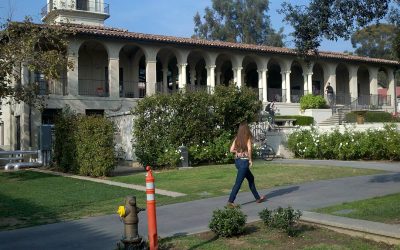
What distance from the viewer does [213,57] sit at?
1374 inches

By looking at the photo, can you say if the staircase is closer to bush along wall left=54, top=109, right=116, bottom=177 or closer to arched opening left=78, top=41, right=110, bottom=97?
arched opening left=78, top=41, right=110, bottom=97

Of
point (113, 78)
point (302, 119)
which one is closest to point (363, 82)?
point (302, 119)

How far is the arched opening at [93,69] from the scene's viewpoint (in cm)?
3141

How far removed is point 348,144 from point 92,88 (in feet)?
56.0

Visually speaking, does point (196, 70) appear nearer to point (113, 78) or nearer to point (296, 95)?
point (296, 95)

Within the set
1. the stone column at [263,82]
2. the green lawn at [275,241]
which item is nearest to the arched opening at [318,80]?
the stone column at [263,82]

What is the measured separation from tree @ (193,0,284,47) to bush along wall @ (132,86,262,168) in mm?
45935

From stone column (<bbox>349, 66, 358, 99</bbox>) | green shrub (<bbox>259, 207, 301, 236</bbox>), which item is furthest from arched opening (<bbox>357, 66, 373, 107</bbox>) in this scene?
green shrub (<bbox>259, 207, 301, 236</bbox>)

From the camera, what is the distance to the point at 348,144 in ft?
68.8

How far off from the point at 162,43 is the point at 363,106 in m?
18.3

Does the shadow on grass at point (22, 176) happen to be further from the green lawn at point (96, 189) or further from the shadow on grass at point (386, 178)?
the shadow on grass at point (386, 178)

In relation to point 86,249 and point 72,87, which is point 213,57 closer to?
point 72,87

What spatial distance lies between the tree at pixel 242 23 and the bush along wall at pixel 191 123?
151 ft

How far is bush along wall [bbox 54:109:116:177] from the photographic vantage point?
16734 millimetres
